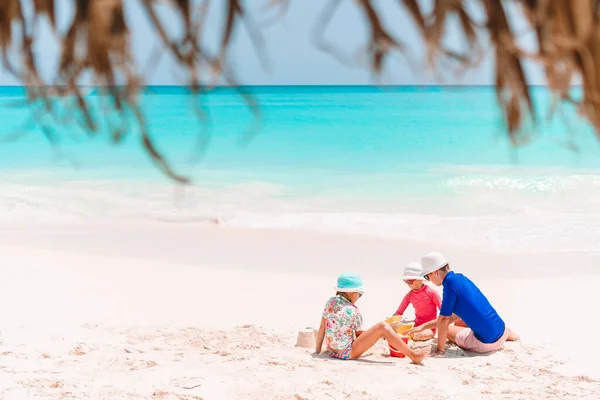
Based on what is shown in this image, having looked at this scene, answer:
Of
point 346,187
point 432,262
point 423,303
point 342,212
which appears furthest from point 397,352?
point 346,187

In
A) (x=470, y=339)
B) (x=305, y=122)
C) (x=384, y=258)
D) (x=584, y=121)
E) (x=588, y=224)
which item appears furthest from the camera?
(x=305, y=122)

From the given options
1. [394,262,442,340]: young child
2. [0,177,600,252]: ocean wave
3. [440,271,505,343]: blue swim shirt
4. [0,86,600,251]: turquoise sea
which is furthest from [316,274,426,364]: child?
[0,177,600,252]: ocean wave

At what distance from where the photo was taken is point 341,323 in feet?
17.4

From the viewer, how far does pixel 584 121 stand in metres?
1.10

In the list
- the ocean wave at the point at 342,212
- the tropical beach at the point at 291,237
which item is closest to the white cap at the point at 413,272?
the tropical beach at the point at 291,237

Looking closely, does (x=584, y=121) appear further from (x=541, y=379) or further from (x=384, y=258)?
(x=384, y=258)

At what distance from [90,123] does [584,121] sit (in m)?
0.77

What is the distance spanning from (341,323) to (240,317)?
178cm

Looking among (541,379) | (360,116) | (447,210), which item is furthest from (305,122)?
(541,379)

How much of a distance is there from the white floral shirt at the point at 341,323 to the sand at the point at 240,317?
0.59 feet

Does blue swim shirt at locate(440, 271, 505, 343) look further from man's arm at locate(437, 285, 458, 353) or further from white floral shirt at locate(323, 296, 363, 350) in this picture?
white floral shirt at locate(323, 296, 363, 350)

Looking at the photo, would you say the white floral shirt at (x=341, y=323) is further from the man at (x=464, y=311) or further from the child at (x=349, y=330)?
the man at (x=464, y=311)

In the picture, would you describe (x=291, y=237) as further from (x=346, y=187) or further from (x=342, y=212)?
(x=346, y=187)

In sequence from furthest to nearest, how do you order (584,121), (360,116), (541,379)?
(360,116) → (541,379) → (584,121)
